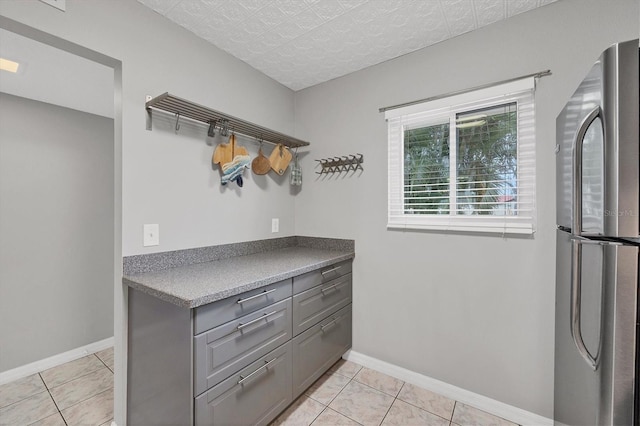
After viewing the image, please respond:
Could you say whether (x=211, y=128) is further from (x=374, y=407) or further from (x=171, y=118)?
(x=374, y=407)

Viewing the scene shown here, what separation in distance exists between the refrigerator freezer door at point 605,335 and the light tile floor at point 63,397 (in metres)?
A: 2.35

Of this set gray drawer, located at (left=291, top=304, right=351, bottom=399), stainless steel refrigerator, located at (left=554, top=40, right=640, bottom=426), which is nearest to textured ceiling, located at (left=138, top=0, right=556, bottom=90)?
stainless steel refrigerator, located at (left=554, top=40, right=640, bottom=426)

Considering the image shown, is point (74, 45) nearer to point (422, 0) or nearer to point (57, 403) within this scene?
point (422, 0)

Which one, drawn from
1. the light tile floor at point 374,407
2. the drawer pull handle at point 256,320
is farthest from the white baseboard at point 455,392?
the drawer pull handle at point 256,320

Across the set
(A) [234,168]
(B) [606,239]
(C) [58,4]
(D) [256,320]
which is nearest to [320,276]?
(D) [256,320]

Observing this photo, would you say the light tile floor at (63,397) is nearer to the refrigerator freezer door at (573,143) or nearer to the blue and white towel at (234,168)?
the blue and white towel at (234,168)

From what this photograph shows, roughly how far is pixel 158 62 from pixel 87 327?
2472mm

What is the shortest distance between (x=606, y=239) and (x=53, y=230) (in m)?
3.53

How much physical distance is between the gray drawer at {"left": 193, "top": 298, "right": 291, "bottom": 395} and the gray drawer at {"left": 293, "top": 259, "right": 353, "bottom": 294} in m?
0.12

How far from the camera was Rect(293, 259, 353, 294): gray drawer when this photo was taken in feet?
5.47

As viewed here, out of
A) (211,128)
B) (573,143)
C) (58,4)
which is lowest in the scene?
(573,143)

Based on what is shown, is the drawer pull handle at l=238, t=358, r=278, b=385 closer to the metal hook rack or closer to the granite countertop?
the granite countertop

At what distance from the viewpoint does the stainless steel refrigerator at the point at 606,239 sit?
75 centimetres

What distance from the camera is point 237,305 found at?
129 centimetres
